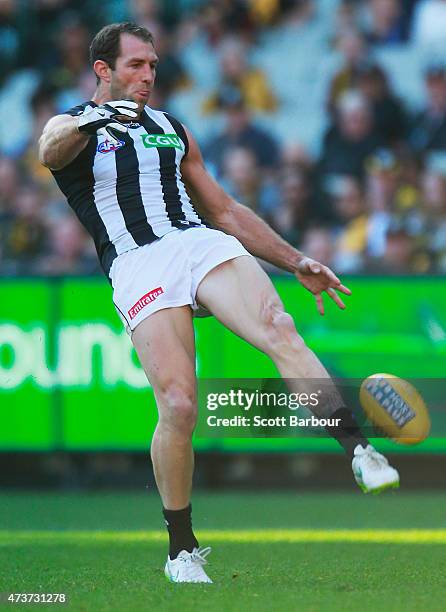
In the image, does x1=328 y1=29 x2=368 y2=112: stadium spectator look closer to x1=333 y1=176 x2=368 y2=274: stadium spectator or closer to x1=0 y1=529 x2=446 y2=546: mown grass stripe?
x1=333 y1=176 x2=368 y2=274: stadium spectator

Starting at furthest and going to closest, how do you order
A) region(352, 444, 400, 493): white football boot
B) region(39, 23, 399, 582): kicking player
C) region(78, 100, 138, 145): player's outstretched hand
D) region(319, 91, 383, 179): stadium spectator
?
region(319, 91, 383, 179): stadium spectator < region(39, 23, 399, 582): kicking player < region(78, 100, 138, 145): player's outstretched hand < region(352, 444, 400, 493): white football boot

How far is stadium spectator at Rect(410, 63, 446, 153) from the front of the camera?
11805 millimetres

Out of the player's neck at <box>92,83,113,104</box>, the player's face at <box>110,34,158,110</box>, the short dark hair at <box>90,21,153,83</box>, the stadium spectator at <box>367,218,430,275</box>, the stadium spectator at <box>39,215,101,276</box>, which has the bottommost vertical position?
the stadium spectator at <box>39,215,101,276</box>

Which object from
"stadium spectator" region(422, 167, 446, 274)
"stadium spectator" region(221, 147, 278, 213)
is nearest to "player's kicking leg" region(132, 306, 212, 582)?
"stadium spectator" region(422, 167, 446, 274)

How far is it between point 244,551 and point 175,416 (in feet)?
4.51

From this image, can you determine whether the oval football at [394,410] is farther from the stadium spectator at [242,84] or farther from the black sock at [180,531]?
the stadium spectator at [242,84]

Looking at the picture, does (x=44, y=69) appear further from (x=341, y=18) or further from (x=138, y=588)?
(x=138, y=588)

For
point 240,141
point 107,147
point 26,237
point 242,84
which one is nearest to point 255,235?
point 107,147

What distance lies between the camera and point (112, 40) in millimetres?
5488

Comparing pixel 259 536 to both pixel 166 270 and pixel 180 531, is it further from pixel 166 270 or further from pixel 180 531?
pixel 166 270

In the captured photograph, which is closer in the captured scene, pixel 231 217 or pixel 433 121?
pixel 231 217

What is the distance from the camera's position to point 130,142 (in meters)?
5.44

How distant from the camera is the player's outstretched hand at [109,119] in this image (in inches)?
195

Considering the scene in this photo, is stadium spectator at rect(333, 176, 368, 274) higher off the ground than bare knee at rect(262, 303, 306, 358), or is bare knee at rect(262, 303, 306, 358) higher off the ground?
bare knee at rect(262, 303, 306, 358)
